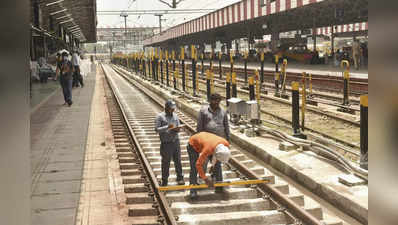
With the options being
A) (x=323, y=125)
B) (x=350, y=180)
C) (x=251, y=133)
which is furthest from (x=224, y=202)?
(x=323, y=125)

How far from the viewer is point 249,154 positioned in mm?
11781

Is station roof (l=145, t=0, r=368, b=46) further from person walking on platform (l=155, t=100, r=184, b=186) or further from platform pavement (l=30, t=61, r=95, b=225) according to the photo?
person walking on platform (l=155, t=100, r=184, b=186)

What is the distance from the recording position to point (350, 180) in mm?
7812

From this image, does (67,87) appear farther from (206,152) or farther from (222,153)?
(222,153)

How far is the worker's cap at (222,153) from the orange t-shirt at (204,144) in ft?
0.44

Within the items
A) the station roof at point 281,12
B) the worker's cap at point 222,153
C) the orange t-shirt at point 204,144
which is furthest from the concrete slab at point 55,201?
the station roof at point 281,12

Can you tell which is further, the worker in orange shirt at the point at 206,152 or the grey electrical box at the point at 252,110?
the grey electrical box at the point at 252,110

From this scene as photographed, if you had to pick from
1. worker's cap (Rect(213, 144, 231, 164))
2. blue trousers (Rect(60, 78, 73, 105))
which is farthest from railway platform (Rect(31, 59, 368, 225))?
blue trousers (Rect(60, 78, 73, 105))

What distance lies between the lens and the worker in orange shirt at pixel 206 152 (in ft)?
20.8

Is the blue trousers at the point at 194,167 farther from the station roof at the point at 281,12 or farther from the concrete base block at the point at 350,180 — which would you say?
the station roof at the point at 281,12

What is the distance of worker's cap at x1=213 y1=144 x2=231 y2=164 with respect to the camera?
246 inches

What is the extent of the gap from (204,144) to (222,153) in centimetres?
54
